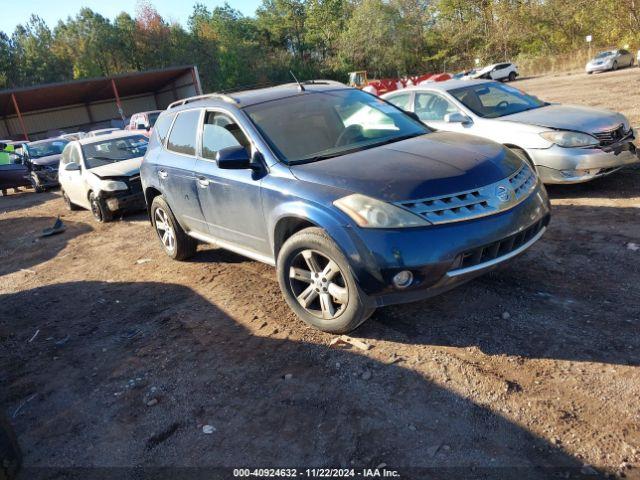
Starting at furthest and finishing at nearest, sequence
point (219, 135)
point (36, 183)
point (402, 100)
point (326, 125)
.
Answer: point (36, 183)
point (402, 100)
point (219, 135)
point (326, 125)

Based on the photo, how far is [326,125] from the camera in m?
4.34

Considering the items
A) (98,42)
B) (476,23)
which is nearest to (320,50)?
(476,23)

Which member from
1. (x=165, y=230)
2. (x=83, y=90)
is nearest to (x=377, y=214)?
(x=165, y=230)

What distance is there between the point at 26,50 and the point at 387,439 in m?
72.7

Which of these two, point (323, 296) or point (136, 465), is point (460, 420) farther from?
point (136, 465)

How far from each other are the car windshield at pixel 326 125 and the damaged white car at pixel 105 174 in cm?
515

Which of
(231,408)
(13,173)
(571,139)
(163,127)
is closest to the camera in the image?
(231,408)

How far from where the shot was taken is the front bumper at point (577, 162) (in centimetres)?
581

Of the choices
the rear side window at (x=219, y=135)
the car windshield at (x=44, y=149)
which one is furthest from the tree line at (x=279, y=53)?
the rear side window at (x=219, y=135)

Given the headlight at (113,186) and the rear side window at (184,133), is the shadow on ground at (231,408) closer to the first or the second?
the rear side window at (184,133)

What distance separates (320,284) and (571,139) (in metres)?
4.09

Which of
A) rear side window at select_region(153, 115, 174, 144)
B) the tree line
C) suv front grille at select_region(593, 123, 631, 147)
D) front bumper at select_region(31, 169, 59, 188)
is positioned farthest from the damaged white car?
the tree line

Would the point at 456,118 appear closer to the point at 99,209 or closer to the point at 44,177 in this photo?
the point at 99,209

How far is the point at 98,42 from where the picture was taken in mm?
60438
